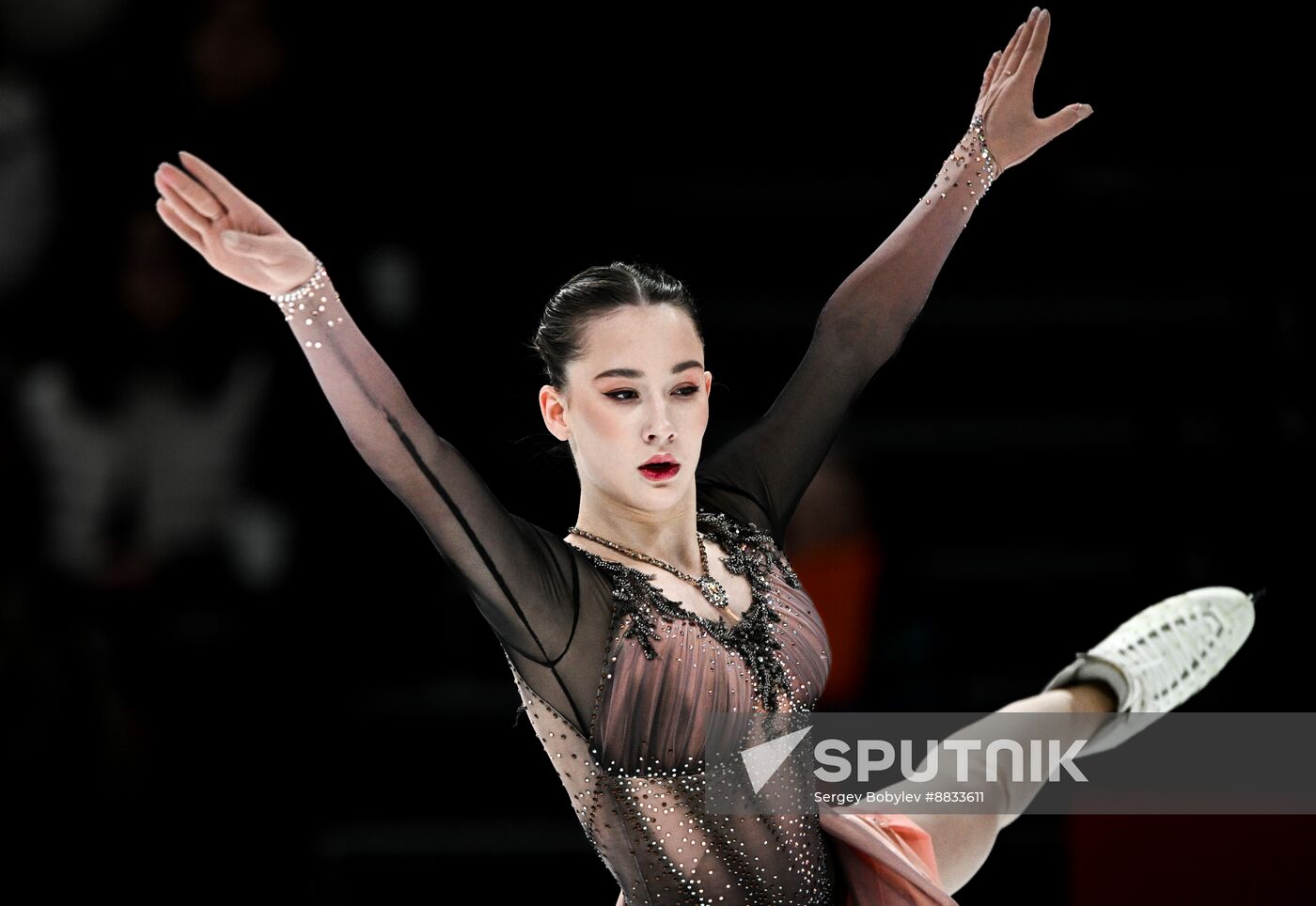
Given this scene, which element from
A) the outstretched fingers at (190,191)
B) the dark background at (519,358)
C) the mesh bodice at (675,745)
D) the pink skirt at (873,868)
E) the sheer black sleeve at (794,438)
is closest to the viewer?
the outstretched fingers at (190,191)

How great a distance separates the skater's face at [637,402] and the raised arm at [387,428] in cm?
14

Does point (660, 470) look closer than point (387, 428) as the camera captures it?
No

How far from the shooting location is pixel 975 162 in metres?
2.40

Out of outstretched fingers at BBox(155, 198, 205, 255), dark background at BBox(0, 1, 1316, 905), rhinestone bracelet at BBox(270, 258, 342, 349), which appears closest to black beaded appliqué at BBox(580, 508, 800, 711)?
rhinestone bracelet at BBox(270, 258, 342, 349)

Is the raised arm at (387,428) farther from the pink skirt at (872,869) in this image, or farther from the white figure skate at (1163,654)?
the white figure skate at (1163,654)

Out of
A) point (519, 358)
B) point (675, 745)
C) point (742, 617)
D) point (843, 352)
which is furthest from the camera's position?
point (519, 358)

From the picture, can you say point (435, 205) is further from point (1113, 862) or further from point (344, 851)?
point (1113, 862)

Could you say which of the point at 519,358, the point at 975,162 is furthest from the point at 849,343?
the point at 519,358

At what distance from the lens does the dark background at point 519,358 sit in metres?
3.38

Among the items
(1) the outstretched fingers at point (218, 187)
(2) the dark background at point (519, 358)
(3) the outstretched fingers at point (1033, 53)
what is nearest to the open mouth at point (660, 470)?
(1) the outstretched fingers at point (218, 187)

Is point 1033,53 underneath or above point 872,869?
above

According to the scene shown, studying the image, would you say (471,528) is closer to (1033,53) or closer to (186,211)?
(186,211)

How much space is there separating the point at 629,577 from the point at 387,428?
38 centimetres

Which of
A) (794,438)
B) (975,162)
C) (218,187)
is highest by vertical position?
(975,162)
